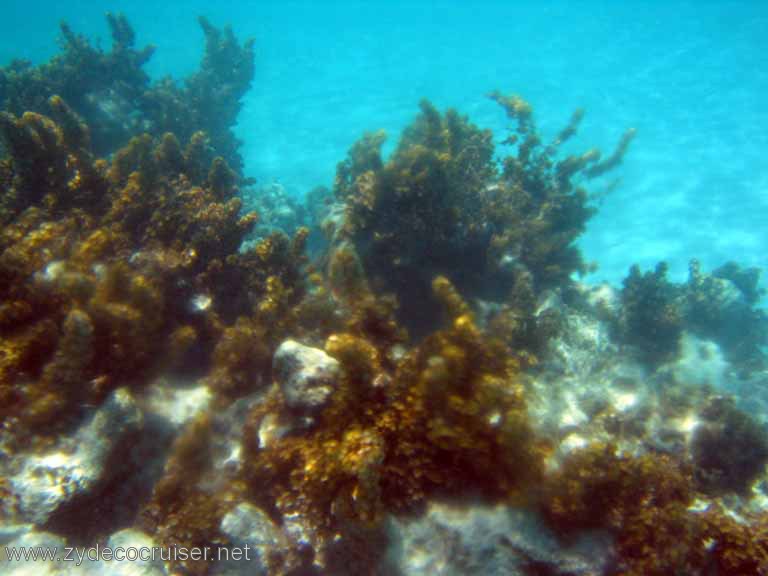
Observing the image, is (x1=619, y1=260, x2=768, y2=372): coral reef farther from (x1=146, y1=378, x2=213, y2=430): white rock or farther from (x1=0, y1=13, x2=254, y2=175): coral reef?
(x1=0, y1=13, x2=254, y2=175): coral reef

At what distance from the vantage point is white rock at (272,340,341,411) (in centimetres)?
381

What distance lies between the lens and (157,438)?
4.32 metres

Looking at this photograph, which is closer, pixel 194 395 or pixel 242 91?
pixel 194 395

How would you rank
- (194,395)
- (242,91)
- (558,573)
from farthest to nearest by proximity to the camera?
(242,91) < (194,395) < (558,573)

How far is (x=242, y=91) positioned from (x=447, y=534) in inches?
743

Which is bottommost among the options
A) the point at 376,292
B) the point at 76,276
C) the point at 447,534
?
the point at 447,534

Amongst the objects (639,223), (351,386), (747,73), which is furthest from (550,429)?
(747,73)

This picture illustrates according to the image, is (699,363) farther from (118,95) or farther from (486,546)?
(118,95)

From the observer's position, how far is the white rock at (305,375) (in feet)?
12.5

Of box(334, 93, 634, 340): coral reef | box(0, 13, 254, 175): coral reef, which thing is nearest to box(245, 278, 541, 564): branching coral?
box(334, 93, 634, 340): coral reef

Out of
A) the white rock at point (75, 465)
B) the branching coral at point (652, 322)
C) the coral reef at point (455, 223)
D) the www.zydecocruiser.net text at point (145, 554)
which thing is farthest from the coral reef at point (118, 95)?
the www.zydecocruiser.net text at point (145, 554)

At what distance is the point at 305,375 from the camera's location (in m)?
3.85

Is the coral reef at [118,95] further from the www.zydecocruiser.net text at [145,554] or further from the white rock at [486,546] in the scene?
the white rock at [486,546]

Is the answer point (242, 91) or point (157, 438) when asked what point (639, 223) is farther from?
point (157, 438)
